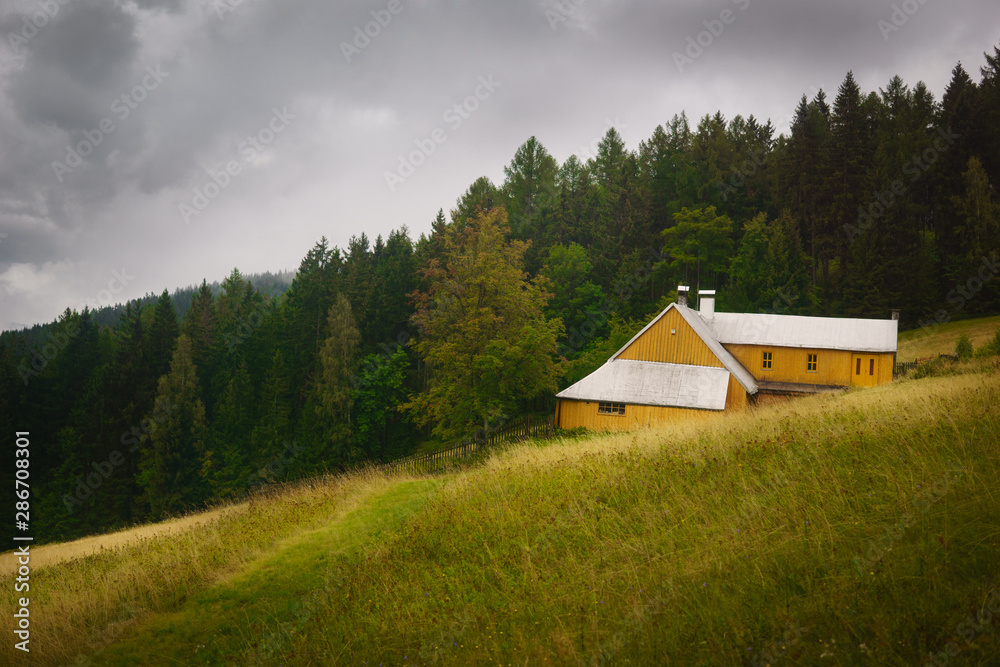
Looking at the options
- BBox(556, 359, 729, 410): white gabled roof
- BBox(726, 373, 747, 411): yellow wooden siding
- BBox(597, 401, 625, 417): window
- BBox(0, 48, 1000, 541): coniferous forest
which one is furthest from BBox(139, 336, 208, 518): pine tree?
BBox(726, 373, 747, 411): yellow wooden siding

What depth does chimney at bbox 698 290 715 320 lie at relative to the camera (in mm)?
33531

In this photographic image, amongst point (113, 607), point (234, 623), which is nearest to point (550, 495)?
point (234, 623)

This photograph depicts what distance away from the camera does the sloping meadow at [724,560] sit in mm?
4383

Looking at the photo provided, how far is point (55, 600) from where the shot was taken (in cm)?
923

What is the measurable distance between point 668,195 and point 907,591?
5347cm

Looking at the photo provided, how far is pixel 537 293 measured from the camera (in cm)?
3531

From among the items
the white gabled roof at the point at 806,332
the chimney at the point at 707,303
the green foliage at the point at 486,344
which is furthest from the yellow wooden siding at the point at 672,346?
the chimney at the point at 707,303

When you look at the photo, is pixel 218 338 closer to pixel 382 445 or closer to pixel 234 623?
pixel 382 445

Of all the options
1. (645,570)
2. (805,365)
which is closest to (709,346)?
(805,365)

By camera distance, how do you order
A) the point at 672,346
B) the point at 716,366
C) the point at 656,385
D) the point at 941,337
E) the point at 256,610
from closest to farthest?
the point at 256,610, the point at 656,385, the point at 716,366, the point at 672,346, the point at 941,337

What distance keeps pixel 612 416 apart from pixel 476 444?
7.45 metres

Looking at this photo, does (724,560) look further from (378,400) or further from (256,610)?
(378,400)

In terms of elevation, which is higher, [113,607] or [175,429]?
[113,607]

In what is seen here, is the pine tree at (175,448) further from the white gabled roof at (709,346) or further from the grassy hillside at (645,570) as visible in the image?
the grassy hillside at (645,570)
